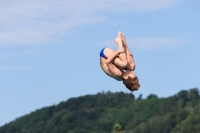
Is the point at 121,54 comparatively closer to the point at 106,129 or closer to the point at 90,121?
the point at 106,129

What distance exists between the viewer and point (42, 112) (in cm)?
19700

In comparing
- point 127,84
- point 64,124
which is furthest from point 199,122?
point 127,84

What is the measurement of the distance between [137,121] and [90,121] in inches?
700

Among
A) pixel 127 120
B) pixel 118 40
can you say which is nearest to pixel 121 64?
pixel 118 40

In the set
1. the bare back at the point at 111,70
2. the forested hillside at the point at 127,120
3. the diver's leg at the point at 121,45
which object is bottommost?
the bare back at the point at 111,70

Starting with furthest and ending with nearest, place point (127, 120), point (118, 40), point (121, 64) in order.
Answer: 1. point (127, 120)
2. point (118, 40)
3. point (121, 64)

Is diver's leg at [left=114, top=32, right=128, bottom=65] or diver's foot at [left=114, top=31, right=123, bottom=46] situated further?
diver's foot at [left=114, top=31, right=123, bottom=46]

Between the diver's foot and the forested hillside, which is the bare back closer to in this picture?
the diver's foot

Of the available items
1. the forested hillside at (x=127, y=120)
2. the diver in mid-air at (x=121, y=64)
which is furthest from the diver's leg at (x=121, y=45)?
the forested hillside at (x=127, y=120)

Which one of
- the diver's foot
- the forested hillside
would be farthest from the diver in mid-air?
the forested hillside

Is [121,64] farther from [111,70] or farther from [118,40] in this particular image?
[118,40]

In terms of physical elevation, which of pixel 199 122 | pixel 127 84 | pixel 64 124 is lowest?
pixel 127 84

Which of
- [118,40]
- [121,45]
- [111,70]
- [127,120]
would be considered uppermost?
[127,120]

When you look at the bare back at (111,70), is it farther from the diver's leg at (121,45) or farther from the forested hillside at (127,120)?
the forested hillside at (127,120)
